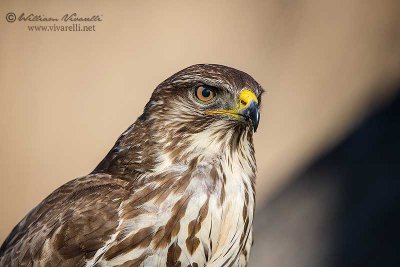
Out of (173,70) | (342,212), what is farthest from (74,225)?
(342,212)

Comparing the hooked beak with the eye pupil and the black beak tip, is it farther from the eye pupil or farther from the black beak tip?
the eye pupil

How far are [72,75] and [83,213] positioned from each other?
1633 mm

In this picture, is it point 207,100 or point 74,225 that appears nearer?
point 74,225

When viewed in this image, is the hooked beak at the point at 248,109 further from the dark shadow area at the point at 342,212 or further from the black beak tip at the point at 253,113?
the dark shadow area at the point at 342,212

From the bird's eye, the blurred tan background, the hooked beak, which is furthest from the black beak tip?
the blurred tan background

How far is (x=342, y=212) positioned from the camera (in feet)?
14.4

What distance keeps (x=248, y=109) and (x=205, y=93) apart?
0.62ft

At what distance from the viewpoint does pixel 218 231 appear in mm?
2994

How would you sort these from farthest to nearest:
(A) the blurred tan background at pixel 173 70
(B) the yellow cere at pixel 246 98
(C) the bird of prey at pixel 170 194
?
(A) the blurred tan background at pixel 173 70, (B) the yellow cere at pixel 246 98, (C) the bird of prey at pixel 170 194

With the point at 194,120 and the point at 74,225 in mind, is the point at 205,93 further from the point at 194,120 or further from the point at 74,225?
the point at 74,225

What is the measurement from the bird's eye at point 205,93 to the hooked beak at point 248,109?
96 millimetres

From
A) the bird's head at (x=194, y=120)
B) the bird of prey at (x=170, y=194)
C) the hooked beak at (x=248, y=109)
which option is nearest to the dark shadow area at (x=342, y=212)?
the bird of prey at (x=170, y=194)

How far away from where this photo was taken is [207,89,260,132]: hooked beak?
2.96 meters

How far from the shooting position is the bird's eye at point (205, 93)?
10.0 feet
